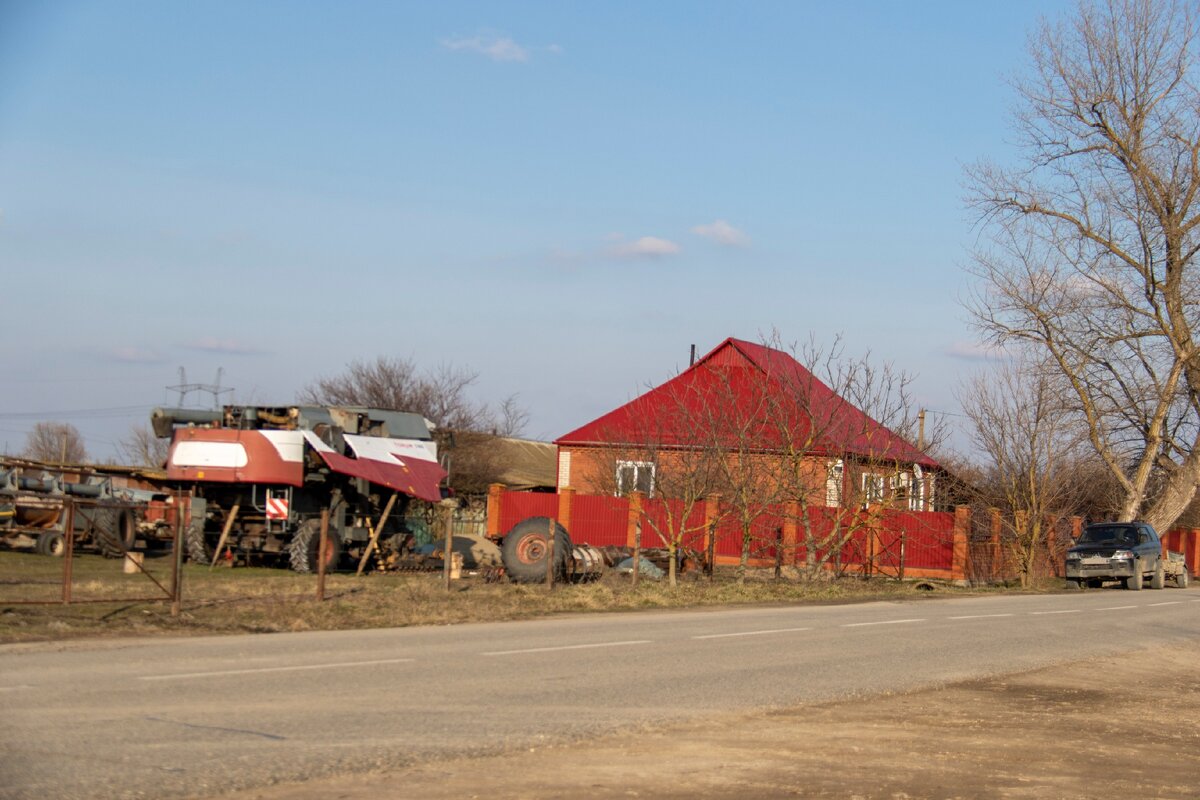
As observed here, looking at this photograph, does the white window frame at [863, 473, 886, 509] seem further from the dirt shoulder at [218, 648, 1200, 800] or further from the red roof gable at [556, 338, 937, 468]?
the dirt shoulder at [218, 648, 1200, 800]

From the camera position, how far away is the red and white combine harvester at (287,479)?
25.2m

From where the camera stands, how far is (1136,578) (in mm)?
33969

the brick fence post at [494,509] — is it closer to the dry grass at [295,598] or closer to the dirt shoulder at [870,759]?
the dry grass at [295,598]

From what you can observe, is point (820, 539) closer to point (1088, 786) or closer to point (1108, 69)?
point (1108, 69)

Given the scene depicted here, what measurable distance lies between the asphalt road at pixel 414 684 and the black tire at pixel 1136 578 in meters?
14.9

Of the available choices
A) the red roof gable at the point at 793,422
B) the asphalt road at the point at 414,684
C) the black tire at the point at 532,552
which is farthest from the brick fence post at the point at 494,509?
the asphalt road at the point at 414,684

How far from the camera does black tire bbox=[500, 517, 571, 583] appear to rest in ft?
81.9

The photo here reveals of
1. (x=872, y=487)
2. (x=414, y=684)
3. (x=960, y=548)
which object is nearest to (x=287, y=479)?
(x=872, y=487)

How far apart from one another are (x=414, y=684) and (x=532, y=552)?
14.1 metres

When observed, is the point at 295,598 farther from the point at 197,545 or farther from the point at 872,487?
the point at 872,487

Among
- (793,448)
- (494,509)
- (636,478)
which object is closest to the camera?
(793,448)

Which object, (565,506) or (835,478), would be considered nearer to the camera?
(835,478)

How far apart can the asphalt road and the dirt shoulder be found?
0.46 metres

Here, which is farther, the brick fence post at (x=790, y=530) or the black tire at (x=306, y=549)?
the brick fence post at (x=790, y=530)
